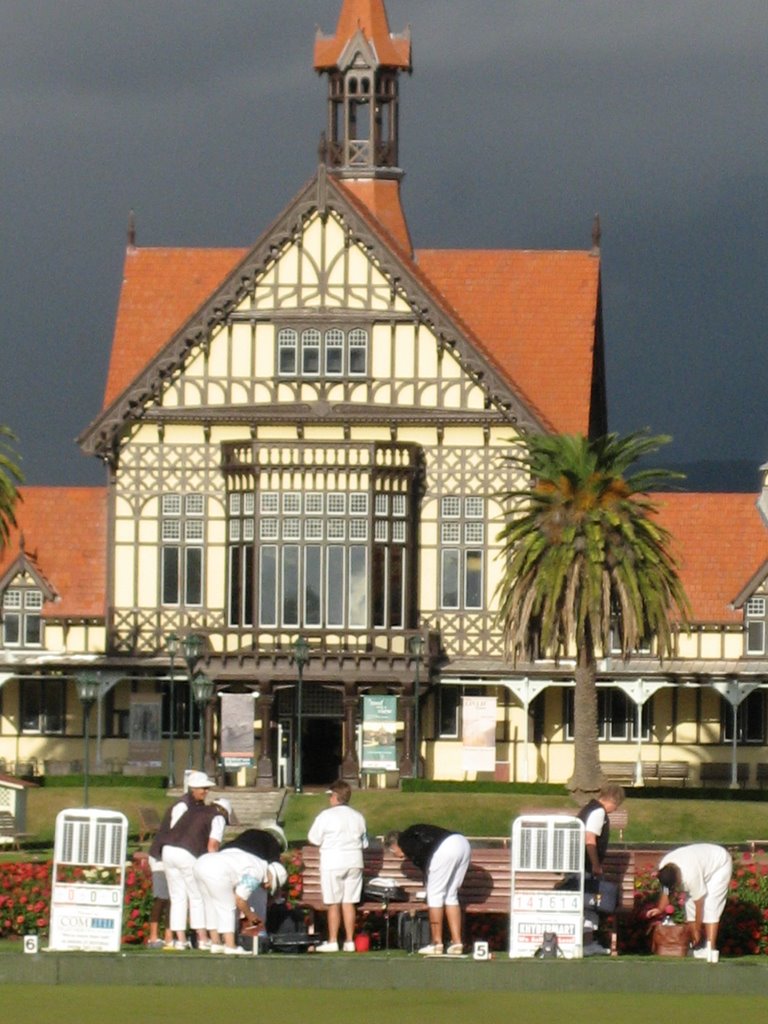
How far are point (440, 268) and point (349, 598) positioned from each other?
996 cm

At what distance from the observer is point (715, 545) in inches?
2872

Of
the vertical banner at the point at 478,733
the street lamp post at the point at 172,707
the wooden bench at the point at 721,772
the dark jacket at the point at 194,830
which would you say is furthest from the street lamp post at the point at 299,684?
the dark jacket at the point at 194,830

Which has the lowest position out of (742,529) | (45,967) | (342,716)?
(45,967)

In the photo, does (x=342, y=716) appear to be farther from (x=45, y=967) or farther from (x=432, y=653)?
(x=45, y=967)

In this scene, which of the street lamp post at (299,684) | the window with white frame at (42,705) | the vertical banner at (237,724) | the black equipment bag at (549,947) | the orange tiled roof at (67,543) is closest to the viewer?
the black equipment bag at (549,947)

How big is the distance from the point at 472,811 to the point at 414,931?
3120cm

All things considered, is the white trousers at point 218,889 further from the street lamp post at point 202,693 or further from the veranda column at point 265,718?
the veranda column at point 265,718

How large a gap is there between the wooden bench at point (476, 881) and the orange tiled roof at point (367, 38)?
4850 cm

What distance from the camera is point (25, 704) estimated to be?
72.5m

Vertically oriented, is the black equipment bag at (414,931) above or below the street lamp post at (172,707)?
below

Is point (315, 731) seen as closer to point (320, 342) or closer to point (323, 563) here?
point (323, 563)

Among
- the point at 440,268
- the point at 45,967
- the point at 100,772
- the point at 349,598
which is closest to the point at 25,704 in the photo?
the point at 100,772

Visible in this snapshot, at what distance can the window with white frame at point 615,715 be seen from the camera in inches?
2810

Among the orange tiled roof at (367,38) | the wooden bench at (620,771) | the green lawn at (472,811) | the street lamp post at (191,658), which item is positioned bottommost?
the green lawn at (472,811)
